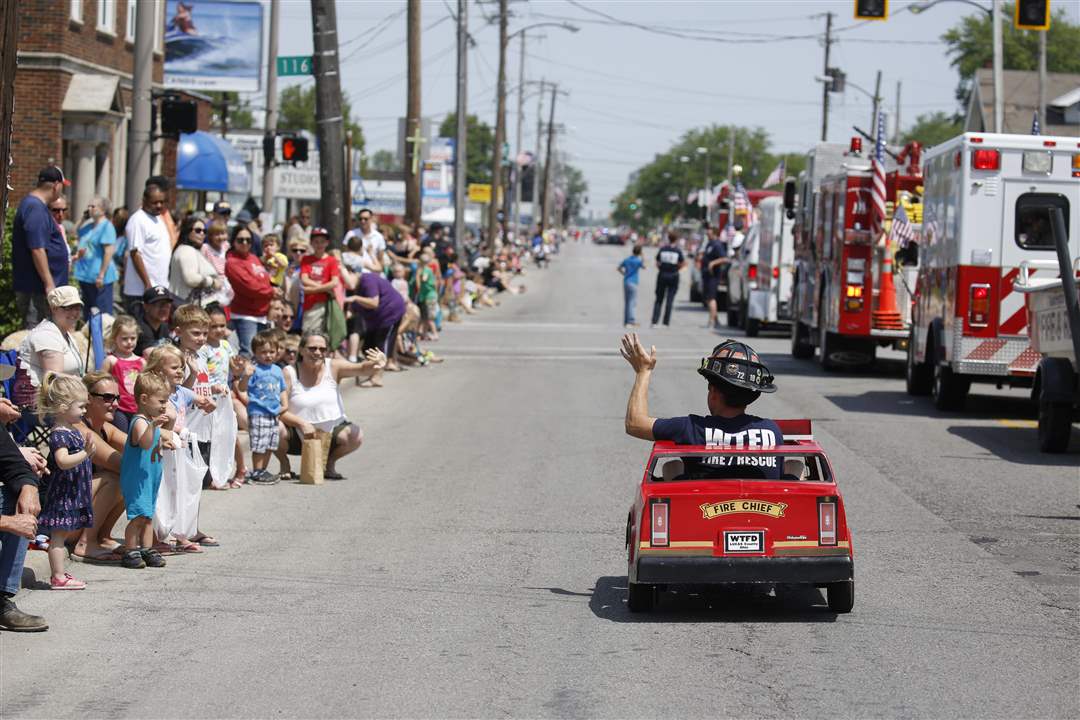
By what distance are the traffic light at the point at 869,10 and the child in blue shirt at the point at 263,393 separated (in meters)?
15.6

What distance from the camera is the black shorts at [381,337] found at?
21031mm

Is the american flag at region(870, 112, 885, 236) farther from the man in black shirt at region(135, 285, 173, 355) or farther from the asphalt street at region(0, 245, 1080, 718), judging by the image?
the man in black shirt at region(135, 285, 173, 355)

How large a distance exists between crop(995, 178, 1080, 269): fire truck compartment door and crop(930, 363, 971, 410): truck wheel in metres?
1.44

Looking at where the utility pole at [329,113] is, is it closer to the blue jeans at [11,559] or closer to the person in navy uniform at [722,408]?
the person in navy uniform at [722,408]

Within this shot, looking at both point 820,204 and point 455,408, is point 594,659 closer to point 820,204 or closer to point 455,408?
point 455,408

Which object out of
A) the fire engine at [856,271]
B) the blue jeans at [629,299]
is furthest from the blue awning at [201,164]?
the fire engine at [856,271]

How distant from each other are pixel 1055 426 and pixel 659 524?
8277 mm

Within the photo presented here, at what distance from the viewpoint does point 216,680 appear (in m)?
7.02

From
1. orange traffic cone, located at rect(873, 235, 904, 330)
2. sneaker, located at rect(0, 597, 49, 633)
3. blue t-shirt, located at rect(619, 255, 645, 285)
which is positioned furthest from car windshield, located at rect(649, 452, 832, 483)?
blue t-shirt, located at rect(619, 255, 645, 285)

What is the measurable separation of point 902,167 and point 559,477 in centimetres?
1282

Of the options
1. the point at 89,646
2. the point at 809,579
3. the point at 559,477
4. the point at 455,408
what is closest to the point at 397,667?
the point at 89,646

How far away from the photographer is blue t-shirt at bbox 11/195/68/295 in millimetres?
12828

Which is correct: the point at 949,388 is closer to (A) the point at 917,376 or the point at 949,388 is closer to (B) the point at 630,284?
(A) the point at 917,376

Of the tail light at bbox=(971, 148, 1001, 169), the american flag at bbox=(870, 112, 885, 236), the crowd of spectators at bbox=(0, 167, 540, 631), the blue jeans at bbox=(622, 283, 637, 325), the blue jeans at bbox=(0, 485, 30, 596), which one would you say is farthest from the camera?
the blue jeans at bbox=(622, 283, 637, 325)
